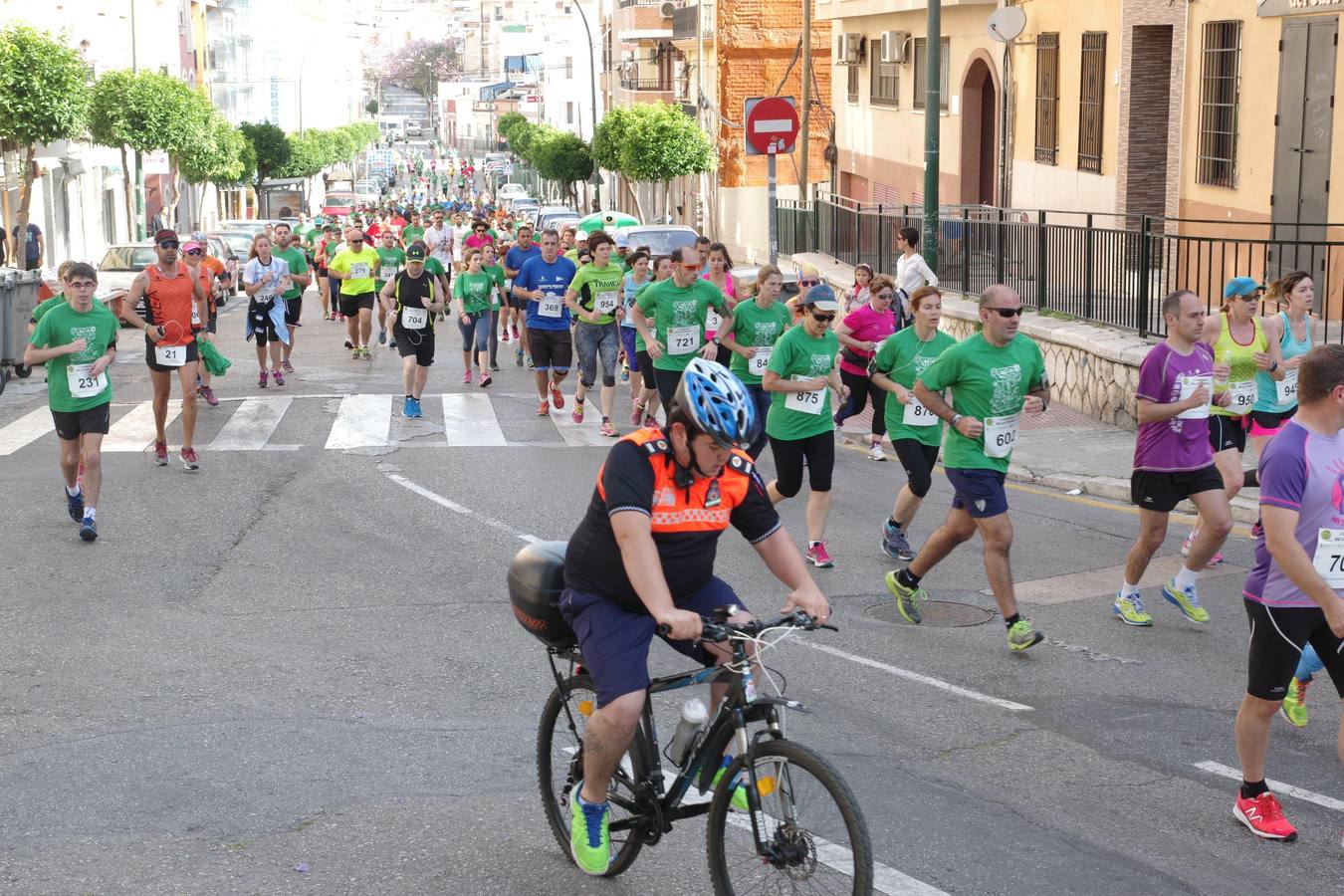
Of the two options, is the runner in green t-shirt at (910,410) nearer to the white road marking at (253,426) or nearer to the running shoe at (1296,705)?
the running shoe at (1296,705)

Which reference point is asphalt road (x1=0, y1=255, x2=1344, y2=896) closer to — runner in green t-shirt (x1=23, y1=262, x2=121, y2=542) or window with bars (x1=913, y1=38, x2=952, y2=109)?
runner in green t-shirt (x1=23, y1=262, x2=121, y2=542)

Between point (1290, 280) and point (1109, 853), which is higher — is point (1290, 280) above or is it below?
above

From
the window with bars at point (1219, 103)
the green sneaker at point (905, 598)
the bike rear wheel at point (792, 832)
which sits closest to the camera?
the bike rear wheel at point (792, 832)

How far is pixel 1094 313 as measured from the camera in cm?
1767

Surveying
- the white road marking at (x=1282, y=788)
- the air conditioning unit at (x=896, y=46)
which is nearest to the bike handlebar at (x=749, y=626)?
the white road marking at (x=1282, y=788)

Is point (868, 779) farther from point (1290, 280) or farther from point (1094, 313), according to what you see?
point (1094, 313)

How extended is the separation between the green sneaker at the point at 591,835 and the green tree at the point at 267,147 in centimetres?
8321

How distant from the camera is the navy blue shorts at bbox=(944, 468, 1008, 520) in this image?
28.5ft

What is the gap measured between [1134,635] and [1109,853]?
10.8 feet

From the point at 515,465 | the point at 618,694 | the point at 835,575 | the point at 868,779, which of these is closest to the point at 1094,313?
the point at 515,465

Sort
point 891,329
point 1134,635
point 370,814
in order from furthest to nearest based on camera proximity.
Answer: point 891,329 → point 1134,635 → point 370,814

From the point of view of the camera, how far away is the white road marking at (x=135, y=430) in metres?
15.6

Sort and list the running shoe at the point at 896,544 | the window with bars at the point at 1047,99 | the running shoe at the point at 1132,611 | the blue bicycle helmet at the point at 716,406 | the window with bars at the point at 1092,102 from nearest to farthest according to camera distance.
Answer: the blue bicycle helmet at the point at 716,406
the running shoe at the point at 1132,611
the running shoe at the point at 896,544
the window with bars at the point at 1092,102
the window with bars at the point at 1047,99

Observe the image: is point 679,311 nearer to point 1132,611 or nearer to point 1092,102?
point 1132,611
